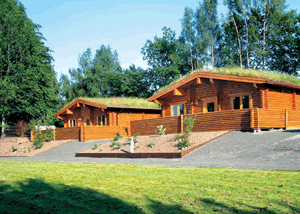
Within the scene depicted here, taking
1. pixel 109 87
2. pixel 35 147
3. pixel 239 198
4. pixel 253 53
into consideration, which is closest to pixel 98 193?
pixel 239 198

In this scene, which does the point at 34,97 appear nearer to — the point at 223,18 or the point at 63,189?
the point at 223,18

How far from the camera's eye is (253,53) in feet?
153

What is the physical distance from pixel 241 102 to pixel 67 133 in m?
16.6

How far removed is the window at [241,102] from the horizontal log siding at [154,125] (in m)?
4.51

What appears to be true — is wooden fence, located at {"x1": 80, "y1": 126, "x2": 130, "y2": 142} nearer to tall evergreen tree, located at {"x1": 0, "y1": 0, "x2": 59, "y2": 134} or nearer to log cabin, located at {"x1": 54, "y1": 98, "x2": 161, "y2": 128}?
log cabin, located at {"x1": 54, "y1": 98, "x2": 161, "y2": 128}

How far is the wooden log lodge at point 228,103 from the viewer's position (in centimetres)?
1856

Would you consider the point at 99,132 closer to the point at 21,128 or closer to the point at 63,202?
the point at 21,128

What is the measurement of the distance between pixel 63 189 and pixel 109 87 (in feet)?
167

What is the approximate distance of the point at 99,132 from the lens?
90.9 ft

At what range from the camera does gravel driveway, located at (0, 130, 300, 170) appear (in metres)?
11.1

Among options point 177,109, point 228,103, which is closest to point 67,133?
point 177,109

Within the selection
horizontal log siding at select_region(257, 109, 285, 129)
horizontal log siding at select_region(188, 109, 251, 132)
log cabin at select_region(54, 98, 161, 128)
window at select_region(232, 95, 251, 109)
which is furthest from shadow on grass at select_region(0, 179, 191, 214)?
log cabin at select_region(54, 98, 161, 128)

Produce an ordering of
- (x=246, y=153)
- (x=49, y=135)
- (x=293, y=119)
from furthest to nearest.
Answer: (x=49, y=135) < (x=293, y=119) < (x=246, y=153)

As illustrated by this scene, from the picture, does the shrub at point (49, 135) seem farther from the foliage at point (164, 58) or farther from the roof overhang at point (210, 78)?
the foliage at point (164, 58)
